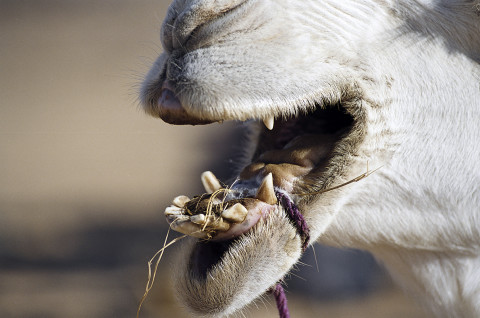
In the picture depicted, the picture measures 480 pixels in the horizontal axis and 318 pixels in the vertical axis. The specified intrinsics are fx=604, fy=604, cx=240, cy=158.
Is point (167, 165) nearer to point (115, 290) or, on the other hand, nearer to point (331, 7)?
point (115, 290)

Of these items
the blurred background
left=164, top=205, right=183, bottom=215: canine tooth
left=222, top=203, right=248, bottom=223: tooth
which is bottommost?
the blurred background

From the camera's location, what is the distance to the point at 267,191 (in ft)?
2.93

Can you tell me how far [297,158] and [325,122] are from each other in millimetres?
113

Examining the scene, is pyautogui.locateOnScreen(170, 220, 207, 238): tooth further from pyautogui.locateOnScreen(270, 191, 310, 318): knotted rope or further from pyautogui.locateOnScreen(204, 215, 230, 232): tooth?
pyautogui.locateOnScreen(270, 191, 310, 318): knotted rope

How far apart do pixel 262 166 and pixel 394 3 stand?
34 centimetres

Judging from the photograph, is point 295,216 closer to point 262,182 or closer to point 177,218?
point 262,182

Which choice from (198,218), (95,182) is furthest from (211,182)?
(95,182)

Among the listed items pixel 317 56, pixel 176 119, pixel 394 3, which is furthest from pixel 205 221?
pixel 394 3

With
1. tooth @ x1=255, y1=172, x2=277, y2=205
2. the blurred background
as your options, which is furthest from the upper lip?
the blurred background

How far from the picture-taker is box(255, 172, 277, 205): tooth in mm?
882

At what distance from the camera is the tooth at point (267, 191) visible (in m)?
0.88

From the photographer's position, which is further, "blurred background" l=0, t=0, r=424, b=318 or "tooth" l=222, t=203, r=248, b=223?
"blurred background" l=0, t=0, r=424, b=318

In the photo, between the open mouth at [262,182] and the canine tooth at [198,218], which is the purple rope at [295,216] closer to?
the open mouth at [262,182]

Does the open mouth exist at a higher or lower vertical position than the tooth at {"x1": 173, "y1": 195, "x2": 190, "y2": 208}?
higher
